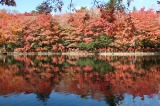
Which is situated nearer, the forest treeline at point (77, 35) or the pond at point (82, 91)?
the pond at point (82, 91)

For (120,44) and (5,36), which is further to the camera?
(5,36)

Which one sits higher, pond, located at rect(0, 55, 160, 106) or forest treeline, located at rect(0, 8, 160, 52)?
forest treeline, located at rect(0, 8, 160, 52)

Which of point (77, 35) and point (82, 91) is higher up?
point (77, 35)

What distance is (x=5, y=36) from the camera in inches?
2071

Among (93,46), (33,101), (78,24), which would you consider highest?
(78,24)

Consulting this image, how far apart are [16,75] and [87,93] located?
9.09 m

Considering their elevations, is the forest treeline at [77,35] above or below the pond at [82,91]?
above

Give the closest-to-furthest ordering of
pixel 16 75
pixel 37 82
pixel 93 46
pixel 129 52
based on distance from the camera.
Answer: pixel 37 82 < pixel 16 75 < pixel 129 52 < pixel 93 46

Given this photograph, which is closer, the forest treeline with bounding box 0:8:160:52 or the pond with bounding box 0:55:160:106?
the pond with bounding box 0:55:160:106

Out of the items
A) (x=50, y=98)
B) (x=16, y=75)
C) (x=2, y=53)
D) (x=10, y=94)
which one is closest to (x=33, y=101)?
(x=50, y=98)

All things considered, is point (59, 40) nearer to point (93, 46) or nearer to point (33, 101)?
point (93, 46)

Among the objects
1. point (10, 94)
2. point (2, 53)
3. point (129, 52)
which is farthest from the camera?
point (2, 53)

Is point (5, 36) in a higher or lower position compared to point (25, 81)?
higher

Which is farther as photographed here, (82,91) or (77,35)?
(77,35)
